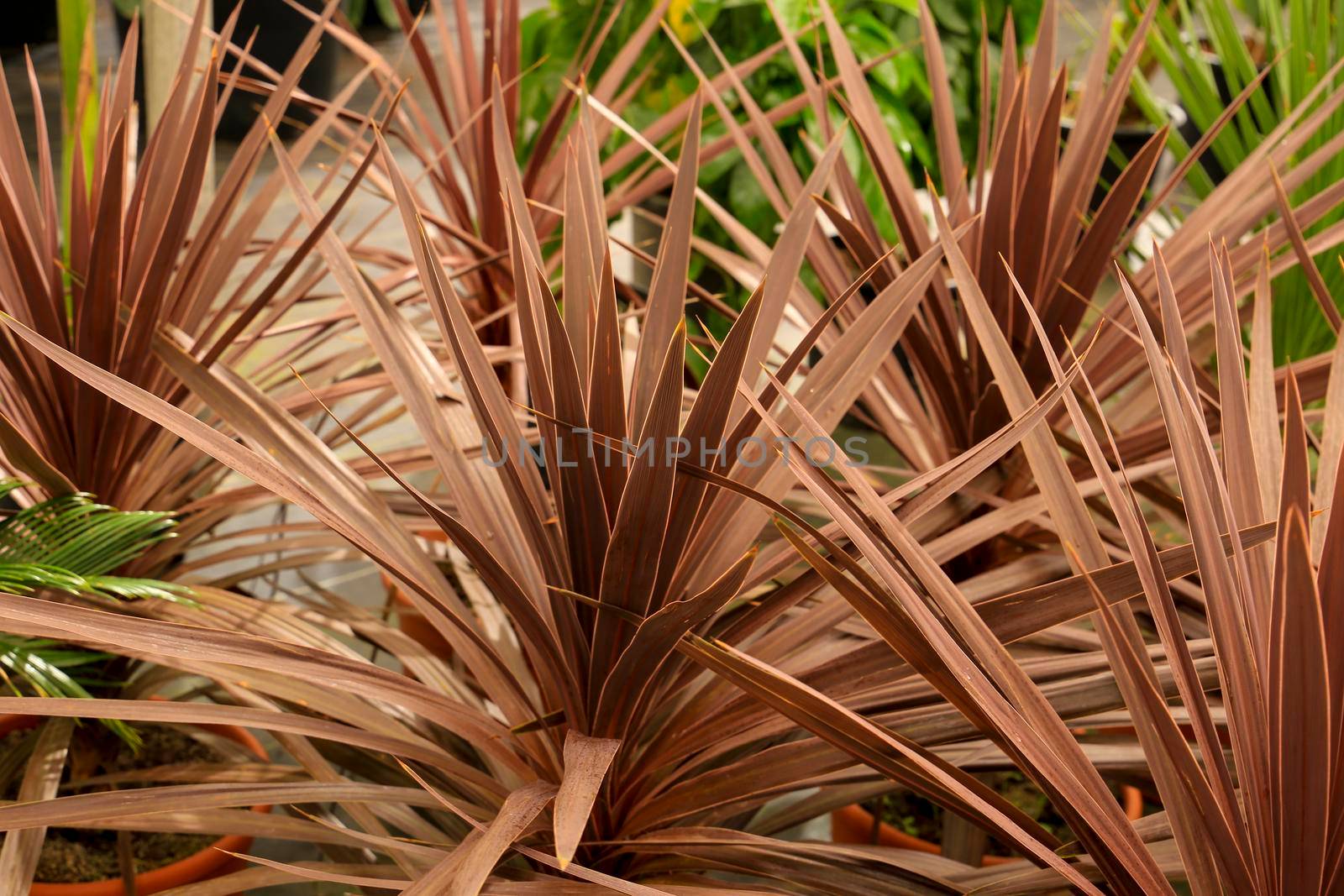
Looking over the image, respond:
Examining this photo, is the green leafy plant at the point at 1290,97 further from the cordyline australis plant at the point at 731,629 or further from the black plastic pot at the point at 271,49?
the black plastic pot at the point at 271,49

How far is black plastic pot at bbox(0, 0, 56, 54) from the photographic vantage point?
3.66m

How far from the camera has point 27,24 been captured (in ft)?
12.2

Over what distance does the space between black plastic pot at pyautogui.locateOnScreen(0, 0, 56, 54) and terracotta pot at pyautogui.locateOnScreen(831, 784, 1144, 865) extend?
3671mm

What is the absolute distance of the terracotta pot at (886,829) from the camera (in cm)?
108

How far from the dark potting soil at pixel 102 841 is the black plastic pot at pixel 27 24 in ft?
11.0

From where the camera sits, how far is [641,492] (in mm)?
640

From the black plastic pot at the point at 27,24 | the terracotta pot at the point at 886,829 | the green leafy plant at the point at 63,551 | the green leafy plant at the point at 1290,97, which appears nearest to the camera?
the green leafy plant at the point at 63,551

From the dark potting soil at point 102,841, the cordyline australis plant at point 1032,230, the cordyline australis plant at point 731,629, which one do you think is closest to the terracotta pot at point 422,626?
the dark potting soil at point 102,841

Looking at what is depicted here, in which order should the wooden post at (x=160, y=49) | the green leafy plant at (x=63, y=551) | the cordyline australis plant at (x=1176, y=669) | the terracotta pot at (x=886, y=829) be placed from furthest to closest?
the wooden post at (x=160, y=49) < the terracotta pot at (x=886, y=829) < the green leafy plant at (x=63, y=551) < the cordyline australis plant at (x=1176, y=669)

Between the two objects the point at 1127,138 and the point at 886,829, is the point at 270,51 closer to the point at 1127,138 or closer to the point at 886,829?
the point at 1127,138

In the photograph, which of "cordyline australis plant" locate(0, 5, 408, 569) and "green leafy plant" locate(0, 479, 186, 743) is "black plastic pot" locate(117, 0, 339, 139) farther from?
"green leafy plant" locate(0, 479, 186, 743)

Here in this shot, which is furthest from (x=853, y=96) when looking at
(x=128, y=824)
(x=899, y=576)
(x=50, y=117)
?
(x=50, y=117)

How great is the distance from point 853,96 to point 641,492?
1.80 ft

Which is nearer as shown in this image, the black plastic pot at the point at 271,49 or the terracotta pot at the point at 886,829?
the terracotta pot at the point at 886,829
